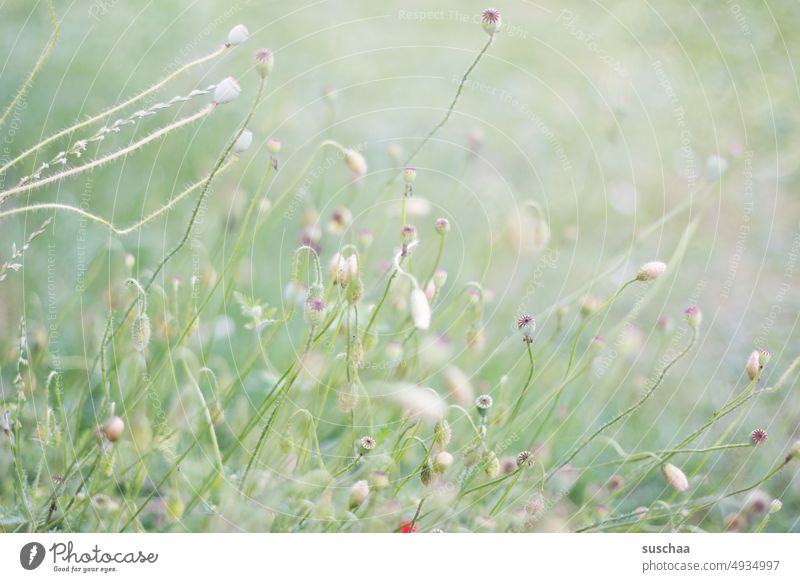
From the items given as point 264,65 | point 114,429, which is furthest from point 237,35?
point 114,429

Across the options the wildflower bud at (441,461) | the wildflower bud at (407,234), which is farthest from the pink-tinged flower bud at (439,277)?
the wildflower bud at (441,461)

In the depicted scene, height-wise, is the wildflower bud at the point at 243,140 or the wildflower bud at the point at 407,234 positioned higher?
the wildflower bud at the point at 243,140

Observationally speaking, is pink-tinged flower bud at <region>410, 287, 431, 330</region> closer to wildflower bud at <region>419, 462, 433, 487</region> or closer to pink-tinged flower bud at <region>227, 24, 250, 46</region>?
wildflower bud at <region>419, 462, 433, 487</region>

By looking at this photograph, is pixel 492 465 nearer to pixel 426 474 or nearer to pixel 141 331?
pixel 426 474

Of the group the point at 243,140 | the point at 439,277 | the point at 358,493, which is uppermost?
the point at 243,140

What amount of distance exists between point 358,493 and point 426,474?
0.08 metres

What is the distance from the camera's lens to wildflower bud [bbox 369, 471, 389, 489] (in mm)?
994

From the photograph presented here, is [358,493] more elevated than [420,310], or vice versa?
[420,310]

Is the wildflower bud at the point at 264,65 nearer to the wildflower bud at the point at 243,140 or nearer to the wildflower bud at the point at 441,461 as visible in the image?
the wildflower bud at the point at 243,140

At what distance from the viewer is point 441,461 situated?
3.18 feet

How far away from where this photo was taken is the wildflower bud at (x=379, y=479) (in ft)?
3.26

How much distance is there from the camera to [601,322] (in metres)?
1.36

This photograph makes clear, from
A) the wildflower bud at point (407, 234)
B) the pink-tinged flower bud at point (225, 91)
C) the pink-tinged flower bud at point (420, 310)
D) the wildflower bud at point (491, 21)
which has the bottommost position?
the pink-tinged flower bud at point (420, 310)
